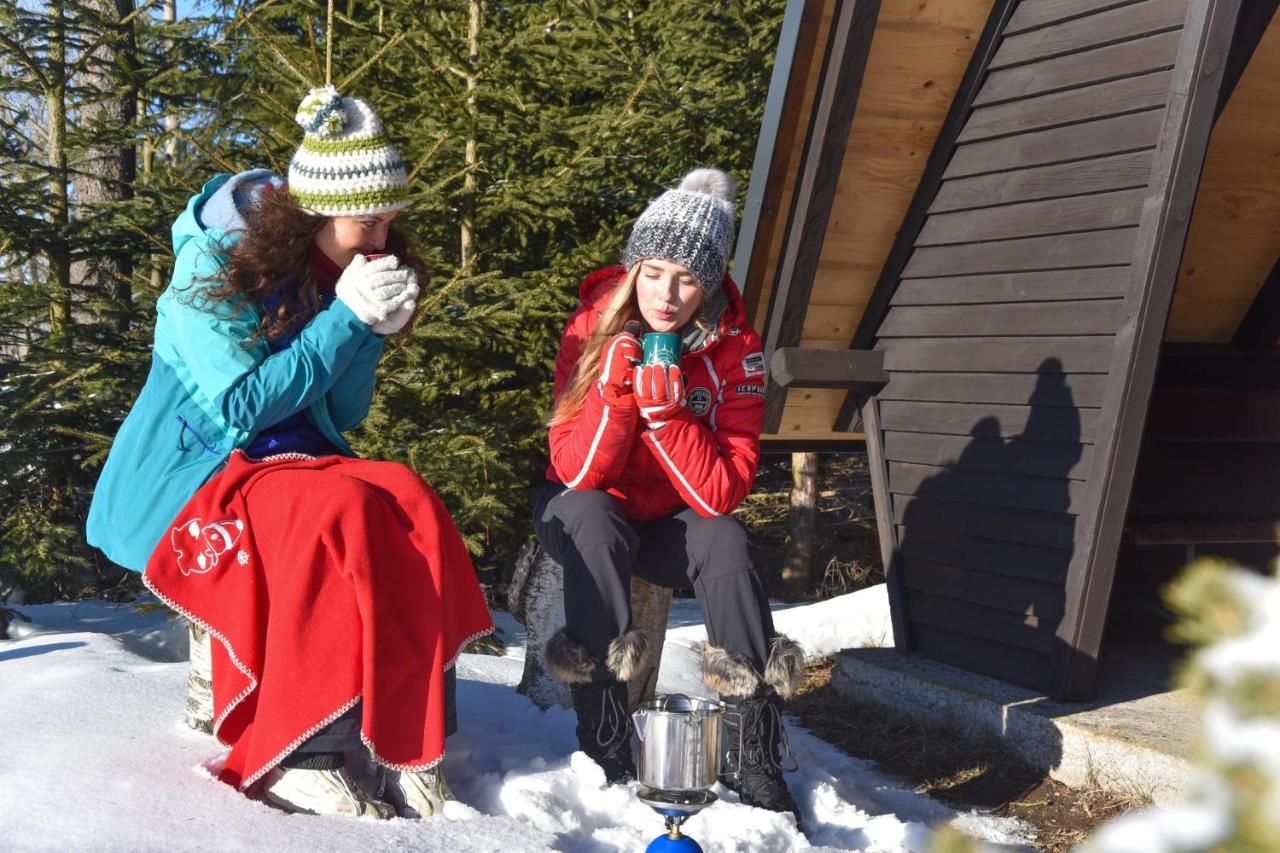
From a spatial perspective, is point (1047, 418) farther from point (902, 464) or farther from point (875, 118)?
point (875, 118)

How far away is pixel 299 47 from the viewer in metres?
5.40

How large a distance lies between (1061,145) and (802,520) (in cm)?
411

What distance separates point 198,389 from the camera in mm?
2617

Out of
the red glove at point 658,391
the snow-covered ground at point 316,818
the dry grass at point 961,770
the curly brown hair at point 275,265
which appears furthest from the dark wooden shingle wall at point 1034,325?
the curly brown hair at point 275,265

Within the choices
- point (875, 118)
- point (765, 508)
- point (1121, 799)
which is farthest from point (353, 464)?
point (765, 508)

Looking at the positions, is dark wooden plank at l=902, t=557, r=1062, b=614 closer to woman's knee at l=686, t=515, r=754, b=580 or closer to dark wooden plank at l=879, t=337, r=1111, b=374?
dark wooden plank at l=879, t=337, r=1111, b=374

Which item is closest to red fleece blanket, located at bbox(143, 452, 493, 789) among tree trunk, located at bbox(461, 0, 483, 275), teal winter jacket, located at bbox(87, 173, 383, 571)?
teal winter jacket, located at bbox(87, 173, 383, 571)

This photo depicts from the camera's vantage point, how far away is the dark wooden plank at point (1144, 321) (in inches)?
138

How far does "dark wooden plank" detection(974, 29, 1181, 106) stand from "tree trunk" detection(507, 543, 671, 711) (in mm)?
2299

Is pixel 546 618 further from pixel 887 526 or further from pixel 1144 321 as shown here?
pixel 1144 321

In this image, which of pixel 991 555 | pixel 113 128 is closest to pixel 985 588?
pixel 991 555

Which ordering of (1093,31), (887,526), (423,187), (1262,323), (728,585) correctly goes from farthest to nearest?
(423,187) → (1262,323) → (887,526) → (1093,31) → (728,585)

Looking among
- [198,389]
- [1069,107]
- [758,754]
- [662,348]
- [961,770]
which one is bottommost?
[961,770]

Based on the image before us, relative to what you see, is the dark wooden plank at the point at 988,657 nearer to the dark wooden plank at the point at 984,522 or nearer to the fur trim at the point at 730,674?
the dark wooden plank at the point at 984,522
